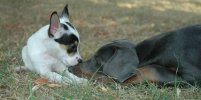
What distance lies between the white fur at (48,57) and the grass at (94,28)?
182 mm

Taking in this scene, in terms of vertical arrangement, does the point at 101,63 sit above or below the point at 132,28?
above

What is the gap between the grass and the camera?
6.09m

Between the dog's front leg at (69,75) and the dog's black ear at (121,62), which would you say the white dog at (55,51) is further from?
the dog's black ear at (121,62)

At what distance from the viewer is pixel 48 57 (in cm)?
708

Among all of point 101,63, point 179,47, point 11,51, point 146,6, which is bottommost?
point 146,6

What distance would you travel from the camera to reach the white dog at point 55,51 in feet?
22.5

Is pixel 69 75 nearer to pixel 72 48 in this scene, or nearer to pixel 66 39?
pixel 72 48

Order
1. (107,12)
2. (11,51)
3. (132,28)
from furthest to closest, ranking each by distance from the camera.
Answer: (107,12) → (132,28) → (11,51)

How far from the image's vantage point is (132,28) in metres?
12.9

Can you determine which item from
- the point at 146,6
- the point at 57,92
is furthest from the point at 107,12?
the point at 57,92

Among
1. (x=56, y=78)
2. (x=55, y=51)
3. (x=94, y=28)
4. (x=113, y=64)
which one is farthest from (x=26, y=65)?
(x=94, y=28)

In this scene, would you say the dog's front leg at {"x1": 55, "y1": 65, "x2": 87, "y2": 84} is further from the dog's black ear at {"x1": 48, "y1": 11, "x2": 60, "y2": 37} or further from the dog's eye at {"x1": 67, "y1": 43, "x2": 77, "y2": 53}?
the dog's black ear at {"x1": 48, "y1": 11, "x2": 60, "y2": 37}

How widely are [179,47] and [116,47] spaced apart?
96 cm

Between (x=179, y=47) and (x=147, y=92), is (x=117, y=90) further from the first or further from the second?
(x=179, y=47)
